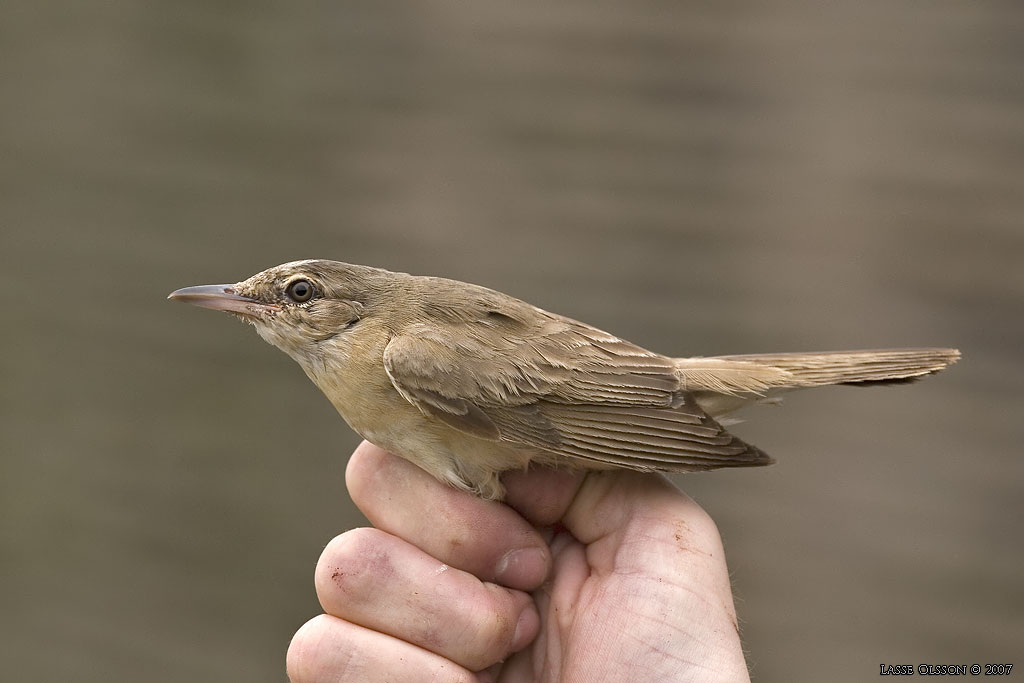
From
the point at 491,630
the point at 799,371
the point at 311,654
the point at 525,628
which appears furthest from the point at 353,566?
the point at 799,371

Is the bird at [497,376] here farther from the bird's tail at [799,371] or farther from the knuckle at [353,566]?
the knuckle at [353,566]

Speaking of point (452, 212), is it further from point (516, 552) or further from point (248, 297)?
point (516, 552)

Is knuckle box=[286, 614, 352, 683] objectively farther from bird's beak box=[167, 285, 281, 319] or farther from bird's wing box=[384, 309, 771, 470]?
bird's beak box=[167, 285, 281, 319]

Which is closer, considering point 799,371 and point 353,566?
point 353,566

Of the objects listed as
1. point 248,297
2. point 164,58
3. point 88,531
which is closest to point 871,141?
point 248,297

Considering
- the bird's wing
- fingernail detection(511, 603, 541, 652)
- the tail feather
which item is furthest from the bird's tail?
fingernail detection(511, 603, 541, 652)

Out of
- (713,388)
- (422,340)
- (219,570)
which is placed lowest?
(219,570)

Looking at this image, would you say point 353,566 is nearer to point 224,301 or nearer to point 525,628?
point 525,628
